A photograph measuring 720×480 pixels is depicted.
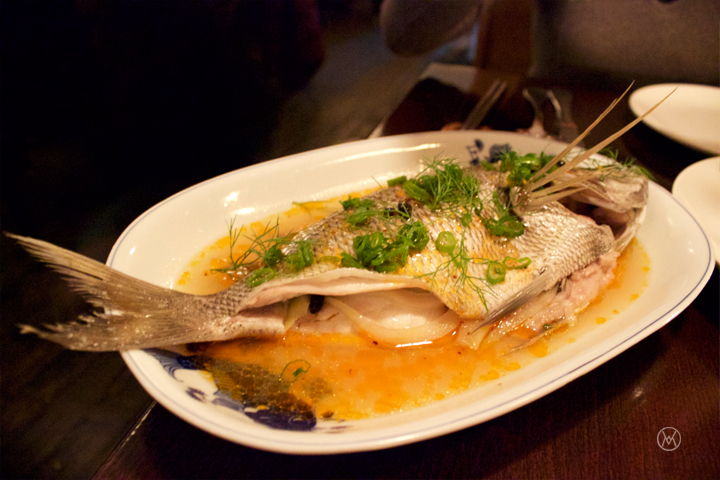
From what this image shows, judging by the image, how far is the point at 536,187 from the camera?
158 cm

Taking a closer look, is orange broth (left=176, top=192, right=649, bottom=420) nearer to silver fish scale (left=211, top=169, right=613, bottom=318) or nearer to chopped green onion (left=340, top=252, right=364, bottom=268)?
silver fish scale (left=211, top=169, right=613, bottom=318)

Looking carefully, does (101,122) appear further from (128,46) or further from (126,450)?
(126,450)

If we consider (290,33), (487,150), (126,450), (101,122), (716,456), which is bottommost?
(716,456)

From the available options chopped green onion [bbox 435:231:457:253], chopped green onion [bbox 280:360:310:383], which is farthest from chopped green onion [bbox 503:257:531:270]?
chopped green onion [bbox 280:360:310:383]

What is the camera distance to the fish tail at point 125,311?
107cm

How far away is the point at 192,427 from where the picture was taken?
1.16 metres

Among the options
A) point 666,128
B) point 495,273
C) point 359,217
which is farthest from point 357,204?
point 666,128

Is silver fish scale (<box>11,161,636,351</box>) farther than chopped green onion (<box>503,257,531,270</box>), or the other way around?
chopped green onion (<box>503,257,531,270</box>)

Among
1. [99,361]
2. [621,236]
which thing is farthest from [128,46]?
[621,236]

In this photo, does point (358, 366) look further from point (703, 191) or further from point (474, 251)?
point (703, 191)

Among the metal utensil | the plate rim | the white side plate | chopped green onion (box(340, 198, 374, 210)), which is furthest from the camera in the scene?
the metal utensil

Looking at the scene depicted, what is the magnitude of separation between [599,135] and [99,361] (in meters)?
3.01

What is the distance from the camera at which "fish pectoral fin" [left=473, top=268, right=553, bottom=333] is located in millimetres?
1398

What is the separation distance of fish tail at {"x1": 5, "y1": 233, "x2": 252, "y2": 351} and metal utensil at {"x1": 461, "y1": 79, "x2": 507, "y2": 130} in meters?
2.10
